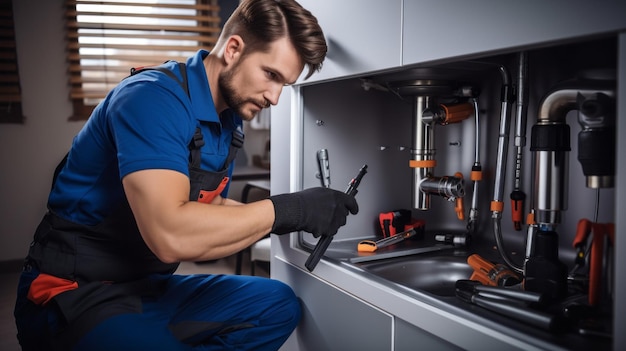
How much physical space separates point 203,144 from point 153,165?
0.75 feet

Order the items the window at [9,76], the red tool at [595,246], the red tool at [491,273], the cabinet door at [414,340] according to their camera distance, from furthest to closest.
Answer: the window at [9,76], the red tool at [491,273], the cabinet door at [414,340], the red tool at [595,246]

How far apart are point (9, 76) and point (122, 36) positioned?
75cm

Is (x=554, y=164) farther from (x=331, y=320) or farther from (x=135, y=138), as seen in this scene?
(x=135, y=138)

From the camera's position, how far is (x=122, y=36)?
11.2 feet

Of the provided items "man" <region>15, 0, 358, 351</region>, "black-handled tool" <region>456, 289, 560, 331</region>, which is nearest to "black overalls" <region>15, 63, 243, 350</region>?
"man" <region>15, 0, 358, 351</region>

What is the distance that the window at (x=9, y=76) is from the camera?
312cm

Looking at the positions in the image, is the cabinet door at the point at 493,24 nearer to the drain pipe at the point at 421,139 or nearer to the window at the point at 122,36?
the drain pipe at the point at 421,139

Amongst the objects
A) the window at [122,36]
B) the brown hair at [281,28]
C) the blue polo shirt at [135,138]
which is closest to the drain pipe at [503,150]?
the brown hair at [281,28]

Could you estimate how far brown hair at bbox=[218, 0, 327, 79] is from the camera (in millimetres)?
1076

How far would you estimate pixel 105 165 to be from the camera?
1.09 meters

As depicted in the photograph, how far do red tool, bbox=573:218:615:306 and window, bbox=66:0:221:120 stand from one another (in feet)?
10.6

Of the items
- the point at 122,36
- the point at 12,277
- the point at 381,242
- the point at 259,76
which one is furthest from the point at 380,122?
the point at 12,277

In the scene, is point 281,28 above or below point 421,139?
above

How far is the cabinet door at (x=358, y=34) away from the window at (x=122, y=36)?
2586mm
